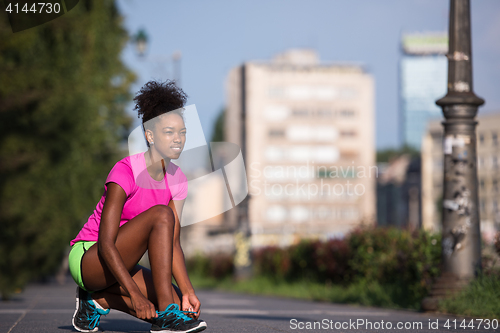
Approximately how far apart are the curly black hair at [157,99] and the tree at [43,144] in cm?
893

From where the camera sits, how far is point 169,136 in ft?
15.4

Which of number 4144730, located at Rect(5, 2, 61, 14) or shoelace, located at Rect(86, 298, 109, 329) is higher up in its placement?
number 4144730, located at Rect(5, 2, 61, 14)

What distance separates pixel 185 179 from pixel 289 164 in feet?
335

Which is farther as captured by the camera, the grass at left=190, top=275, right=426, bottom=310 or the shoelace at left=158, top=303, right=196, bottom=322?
the grass at left=190, top=275, right=426, bottom=310

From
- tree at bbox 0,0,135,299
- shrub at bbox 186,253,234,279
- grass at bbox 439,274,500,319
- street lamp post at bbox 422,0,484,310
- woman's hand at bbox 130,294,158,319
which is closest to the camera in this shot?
woman's hand at bbox 130,294,158,319

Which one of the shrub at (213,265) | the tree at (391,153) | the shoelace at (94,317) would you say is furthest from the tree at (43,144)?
the tree at (391,153)

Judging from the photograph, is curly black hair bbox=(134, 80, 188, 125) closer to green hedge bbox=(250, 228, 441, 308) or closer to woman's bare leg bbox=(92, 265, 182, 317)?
woman's bare leg bbox=(92, 265, 182, 317)

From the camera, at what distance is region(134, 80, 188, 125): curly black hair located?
482 centimetres

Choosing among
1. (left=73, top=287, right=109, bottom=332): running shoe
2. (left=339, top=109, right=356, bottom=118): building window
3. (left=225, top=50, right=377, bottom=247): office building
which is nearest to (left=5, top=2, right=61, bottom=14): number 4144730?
(left=73, top=287, right=109, bottom=332): running shoe

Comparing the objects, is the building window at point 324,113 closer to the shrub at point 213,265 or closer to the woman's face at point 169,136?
the shrub at point 213,265

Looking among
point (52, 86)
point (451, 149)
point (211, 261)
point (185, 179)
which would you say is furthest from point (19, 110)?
point (211, 261)

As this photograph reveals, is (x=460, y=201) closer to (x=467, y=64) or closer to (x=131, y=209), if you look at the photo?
(x=467, y=64)

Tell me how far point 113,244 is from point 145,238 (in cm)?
23

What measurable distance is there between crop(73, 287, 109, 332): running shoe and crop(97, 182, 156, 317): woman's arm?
0.69 metres
